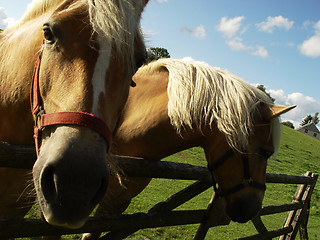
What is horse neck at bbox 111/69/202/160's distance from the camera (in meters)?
2.77

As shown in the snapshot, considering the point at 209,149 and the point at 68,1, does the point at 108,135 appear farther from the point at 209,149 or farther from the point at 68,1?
the point at 209,149

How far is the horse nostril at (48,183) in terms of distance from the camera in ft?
3.77

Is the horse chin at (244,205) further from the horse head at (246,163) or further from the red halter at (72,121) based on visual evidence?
the red halter at (72,121)

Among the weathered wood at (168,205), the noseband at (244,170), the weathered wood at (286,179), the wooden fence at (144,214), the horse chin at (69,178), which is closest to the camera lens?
the horse chin at (69,178)

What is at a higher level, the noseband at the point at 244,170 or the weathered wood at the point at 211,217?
the noseband at the point at 244,170

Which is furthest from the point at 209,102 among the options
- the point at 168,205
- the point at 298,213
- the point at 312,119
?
the point at 312,119

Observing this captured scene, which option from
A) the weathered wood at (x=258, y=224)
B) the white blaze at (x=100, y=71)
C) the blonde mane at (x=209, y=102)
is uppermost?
the white blaze at (x=100, y=71)

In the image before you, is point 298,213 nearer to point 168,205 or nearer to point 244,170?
point 244,170

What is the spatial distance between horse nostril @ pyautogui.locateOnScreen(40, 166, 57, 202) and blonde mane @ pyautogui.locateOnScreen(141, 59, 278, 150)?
1667 mm

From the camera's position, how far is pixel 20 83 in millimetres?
1764

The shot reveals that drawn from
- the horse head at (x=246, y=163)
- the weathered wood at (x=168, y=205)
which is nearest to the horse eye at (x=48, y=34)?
the weathered wood at (x=168, y=205)

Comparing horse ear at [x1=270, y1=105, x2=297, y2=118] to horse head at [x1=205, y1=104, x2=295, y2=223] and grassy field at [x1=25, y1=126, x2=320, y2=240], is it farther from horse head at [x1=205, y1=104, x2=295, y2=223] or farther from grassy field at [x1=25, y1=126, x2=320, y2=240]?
grassy field at [x1=25, y1=126, x2=320, y2=240]

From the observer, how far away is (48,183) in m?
1.18

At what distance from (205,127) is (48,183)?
2.01m
